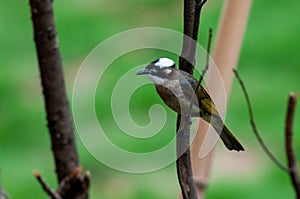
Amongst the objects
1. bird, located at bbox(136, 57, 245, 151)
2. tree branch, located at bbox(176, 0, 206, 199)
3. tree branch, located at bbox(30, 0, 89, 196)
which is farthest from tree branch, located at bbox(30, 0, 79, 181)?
bird, located at bbox(136, 57, 245, 151)

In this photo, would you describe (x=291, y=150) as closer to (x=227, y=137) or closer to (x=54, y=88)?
(x=54, y=88)

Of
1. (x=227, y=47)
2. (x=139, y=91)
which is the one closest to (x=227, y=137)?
(x=227, y=47)

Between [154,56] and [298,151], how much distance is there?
0.83m

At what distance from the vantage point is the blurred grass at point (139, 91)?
9.82ft

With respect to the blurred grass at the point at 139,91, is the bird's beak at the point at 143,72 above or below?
above

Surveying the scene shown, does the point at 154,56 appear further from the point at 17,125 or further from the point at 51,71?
the point at 51,71

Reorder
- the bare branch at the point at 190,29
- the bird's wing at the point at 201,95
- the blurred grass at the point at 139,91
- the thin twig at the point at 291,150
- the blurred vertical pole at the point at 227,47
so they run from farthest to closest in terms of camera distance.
Result: the blurred grass at the point at 139,91
the blurred vertical pole at the point at 227,47
the bird's wing at the point at 201,95
the bare branch at the point at 190,29
the thin twig at the point at 291,150

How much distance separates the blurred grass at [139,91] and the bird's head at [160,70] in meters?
1.82

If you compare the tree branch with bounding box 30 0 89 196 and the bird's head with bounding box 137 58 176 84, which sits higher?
the tree branch with bounding box 30 0 89 196

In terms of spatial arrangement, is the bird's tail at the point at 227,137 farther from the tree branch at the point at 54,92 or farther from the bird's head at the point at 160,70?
the tree branch at the point at 54,92

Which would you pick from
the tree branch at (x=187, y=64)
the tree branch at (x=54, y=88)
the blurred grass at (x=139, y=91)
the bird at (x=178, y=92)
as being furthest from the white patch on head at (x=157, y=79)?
the blurred grass at (x=139, y=91)

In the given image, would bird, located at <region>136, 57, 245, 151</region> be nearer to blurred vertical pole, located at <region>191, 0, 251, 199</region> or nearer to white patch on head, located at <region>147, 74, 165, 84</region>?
white patch on head, located at <region>147, 74, 165, 84</region>

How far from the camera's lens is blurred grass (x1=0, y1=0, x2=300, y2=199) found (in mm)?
2994

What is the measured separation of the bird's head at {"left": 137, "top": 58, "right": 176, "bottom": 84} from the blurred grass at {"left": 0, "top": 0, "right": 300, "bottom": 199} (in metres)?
1.82
